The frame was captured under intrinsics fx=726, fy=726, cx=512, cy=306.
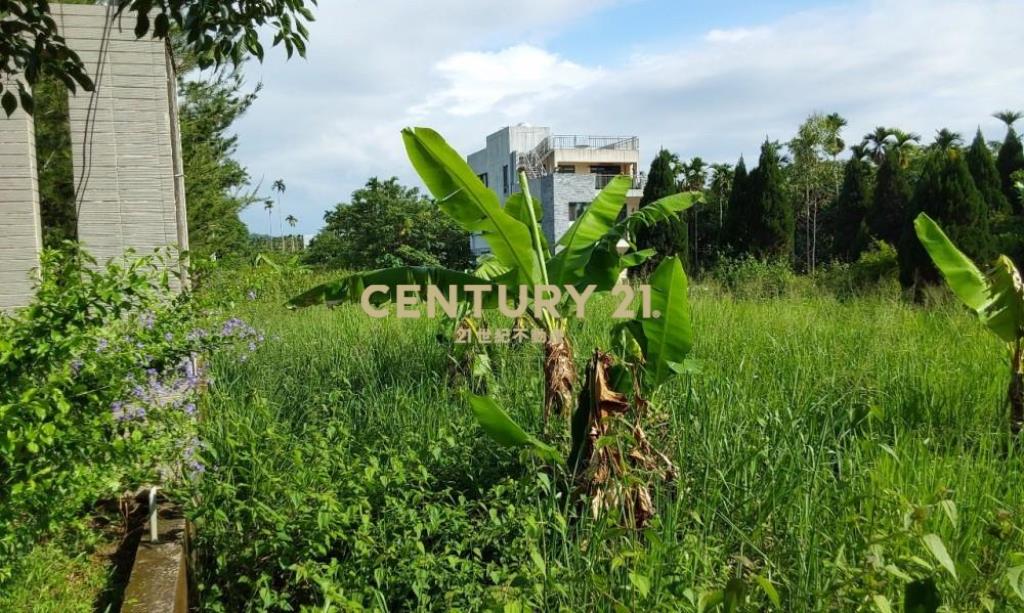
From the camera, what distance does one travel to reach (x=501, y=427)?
2920 millimetres

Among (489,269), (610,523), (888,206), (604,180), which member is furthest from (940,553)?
(604,180)

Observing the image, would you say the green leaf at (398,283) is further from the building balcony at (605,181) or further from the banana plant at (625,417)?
the building balcony at (605,181)

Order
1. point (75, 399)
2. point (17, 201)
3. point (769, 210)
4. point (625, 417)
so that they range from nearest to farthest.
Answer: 1. point (75, 399)
2. point (625, 417)
3. point (17, 201)
4. point (769, 210)

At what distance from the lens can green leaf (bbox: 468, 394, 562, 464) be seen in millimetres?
2846

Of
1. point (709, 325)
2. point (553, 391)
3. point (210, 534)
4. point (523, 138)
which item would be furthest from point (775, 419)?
point (523, 138)

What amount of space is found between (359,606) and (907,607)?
1.45m

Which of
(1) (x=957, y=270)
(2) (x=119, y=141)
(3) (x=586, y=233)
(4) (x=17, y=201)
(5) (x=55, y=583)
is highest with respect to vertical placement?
(2) (x=119, y=141)

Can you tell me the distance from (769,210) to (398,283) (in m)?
20.3

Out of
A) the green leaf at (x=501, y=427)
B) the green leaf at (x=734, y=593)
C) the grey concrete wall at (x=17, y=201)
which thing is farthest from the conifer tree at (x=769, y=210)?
the green leaf at (x=734, y=593)

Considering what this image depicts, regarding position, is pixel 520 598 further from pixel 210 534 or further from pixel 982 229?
pixel 982 229

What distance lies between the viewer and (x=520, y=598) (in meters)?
2.08

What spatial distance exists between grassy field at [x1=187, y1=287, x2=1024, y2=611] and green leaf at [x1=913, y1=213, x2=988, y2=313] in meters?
0.51

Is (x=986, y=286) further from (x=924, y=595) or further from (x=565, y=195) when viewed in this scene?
(x=565, y=195)

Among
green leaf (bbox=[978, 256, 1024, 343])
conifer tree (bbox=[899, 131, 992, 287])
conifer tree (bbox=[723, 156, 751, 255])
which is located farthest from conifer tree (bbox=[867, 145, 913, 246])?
green leaf (bbox=[978, 256, 1024, 343])
